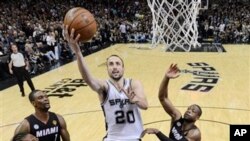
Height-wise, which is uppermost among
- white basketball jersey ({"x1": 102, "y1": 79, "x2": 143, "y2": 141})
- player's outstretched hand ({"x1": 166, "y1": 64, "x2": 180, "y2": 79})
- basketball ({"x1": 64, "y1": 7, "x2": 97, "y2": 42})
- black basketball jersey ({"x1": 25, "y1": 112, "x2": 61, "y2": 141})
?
basketball ({"x1": 64, "y1": 7, "x2": 97, "y2": 42})

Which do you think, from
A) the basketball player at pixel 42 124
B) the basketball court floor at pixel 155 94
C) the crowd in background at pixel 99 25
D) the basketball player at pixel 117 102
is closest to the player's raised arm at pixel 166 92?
the basketball player at pixel 117 102

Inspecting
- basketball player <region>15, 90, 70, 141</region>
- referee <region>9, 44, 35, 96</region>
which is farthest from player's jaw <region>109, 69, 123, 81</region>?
referee <region>9, 44, 35, 96</region>

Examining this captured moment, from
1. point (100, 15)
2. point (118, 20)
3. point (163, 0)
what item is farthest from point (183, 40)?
point (100, 15)

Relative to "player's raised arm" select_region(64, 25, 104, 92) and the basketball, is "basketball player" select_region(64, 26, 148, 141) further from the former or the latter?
the basketball

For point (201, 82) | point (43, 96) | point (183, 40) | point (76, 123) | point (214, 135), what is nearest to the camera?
point (43, 96)

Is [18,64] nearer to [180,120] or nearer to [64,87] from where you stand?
[64,87]

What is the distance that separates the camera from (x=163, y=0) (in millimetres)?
15664

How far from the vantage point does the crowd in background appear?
1453 centimetres

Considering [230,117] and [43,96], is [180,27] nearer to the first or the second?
[230,117]

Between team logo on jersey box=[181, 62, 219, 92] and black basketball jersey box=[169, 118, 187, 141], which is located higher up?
black basketball jersey box=[169, 118, 187, 141]

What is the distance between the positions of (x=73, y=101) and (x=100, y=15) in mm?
15936

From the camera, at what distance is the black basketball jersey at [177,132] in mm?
3758

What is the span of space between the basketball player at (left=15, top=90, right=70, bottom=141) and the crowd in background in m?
8.41

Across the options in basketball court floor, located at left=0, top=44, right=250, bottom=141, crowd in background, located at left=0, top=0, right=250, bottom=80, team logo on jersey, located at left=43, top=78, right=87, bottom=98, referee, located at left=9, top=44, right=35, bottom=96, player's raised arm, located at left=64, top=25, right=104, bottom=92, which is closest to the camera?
player's raised arm, located at left=64, top=25, right=104, bottom=92
